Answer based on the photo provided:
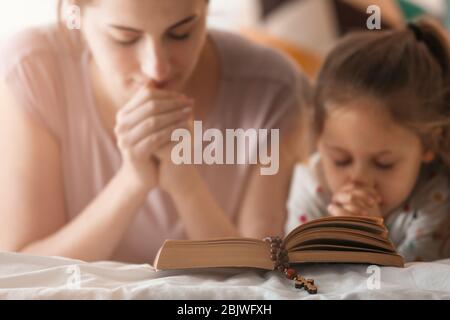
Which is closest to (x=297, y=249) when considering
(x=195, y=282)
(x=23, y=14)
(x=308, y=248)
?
(x=308, y=248)

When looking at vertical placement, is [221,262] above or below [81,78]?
below

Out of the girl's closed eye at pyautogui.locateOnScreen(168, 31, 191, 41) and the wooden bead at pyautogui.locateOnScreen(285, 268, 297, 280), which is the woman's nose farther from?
the wooden bead at pyautogui.locateOnScreen(285, 268, 297, 280)

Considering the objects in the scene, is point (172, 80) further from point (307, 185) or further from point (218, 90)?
point (307, 185)

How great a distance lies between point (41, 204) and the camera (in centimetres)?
84

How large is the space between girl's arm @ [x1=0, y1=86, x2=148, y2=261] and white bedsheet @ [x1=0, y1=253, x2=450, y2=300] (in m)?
0.08

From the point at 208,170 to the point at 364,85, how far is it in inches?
9.5

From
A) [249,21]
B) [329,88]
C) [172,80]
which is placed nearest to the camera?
[172,80]

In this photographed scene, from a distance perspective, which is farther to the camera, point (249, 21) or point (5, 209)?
point (249, 21)

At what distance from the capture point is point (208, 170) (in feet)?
2.77

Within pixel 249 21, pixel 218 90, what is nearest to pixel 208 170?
pixel 218 90

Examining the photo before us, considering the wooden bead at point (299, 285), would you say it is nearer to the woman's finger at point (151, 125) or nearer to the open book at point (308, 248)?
the open book at point (308, 248)

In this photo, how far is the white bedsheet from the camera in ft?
2.04

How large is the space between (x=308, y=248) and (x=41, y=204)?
0.34m

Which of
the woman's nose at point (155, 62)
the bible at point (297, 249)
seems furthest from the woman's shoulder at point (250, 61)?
the bible at point (297, 249)
